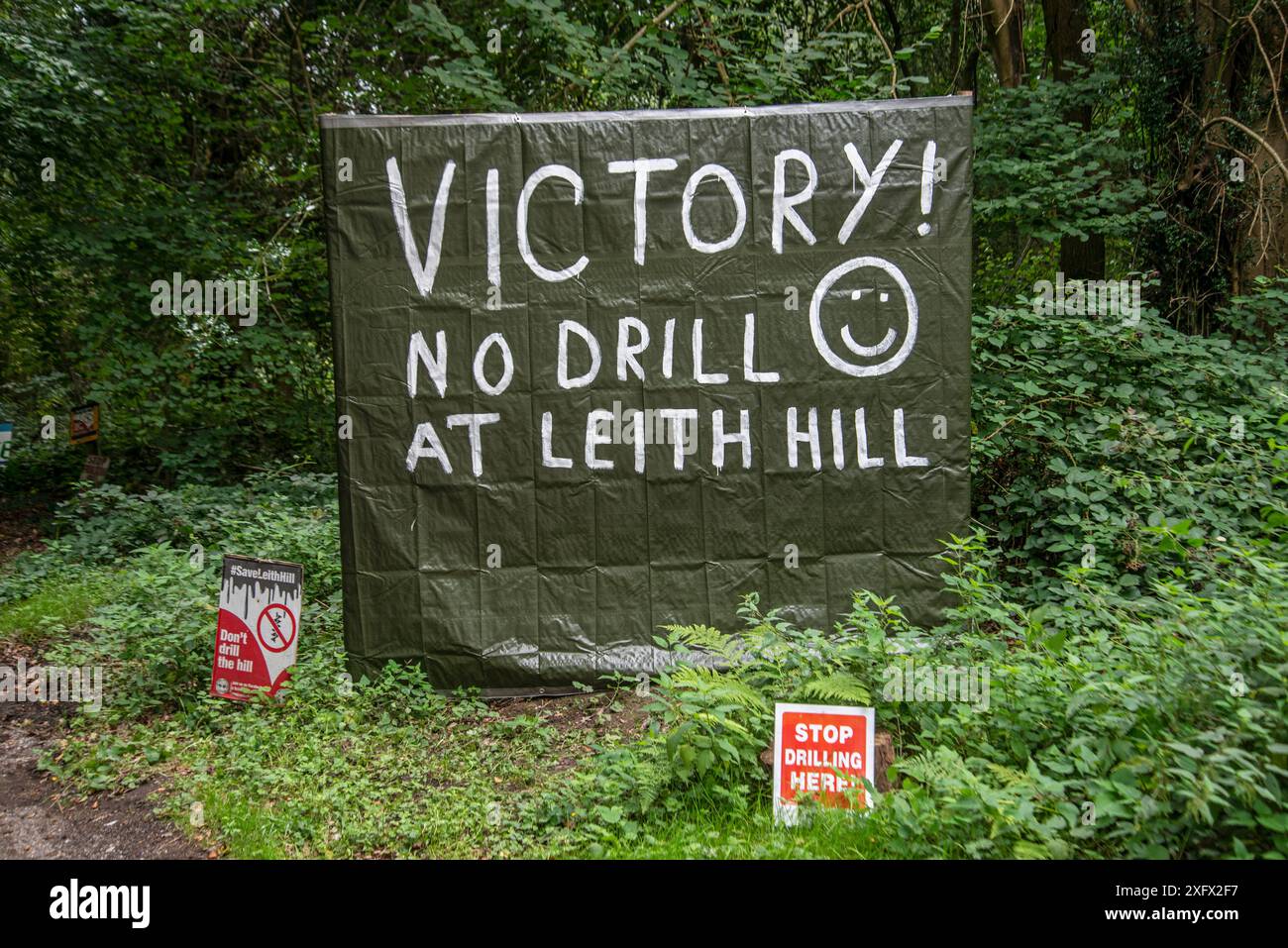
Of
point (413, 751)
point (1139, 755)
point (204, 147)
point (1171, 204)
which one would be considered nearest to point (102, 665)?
point (413, 751)

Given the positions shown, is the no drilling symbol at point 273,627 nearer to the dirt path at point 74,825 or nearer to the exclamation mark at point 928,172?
the dirt path at point 74,825

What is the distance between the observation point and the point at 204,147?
37.5 ft

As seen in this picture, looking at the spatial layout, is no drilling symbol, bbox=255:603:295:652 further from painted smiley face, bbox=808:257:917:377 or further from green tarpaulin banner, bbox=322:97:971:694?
painted smiley face, bbox=808:257:917:377

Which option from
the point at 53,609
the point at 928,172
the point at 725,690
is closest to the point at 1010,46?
the point at 928,172

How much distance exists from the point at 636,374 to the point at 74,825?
3.55 metres

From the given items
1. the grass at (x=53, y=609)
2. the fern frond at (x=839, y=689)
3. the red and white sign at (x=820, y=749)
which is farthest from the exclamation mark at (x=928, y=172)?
the grass at (x=53, y=609)

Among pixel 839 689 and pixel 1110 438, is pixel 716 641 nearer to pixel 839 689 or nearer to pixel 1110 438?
pixel 839 689

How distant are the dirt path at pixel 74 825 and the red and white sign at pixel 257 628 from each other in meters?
→ 0.82

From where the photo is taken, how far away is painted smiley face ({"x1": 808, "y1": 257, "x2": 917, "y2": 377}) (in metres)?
5.42

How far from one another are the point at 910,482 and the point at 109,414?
966 centimetres

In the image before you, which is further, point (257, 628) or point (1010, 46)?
point (1010, 46)

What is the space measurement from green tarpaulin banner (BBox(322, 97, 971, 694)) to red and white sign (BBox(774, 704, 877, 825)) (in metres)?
1.70

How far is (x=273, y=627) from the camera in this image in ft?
17.6

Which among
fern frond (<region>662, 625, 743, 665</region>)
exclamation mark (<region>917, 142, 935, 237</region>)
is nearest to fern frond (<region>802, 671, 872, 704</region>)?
fern frond (<region>662, 625, 743, 665</region>)
